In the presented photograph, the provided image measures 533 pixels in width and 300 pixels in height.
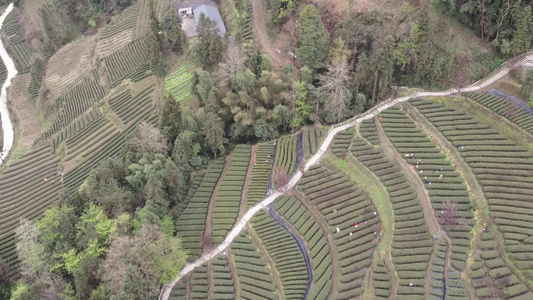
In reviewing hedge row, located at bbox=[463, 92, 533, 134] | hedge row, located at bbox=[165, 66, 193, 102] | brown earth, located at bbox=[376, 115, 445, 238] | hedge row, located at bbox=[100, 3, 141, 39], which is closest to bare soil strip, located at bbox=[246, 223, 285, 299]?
brown earth, located at bbox=[376, 115, 445, 238]

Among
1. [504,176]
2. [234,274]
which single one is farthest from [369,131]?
[234,274]

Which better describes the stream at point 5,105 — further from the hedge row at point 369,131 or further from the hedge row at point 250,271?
the hedge row at point 369,131

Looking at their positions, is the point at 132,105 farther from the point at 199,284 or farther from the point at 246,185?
the point at 199,284

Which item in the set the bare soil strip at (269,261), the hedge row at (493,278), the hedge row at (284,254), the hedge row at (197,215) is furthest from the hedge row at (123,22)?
the hedge row at (493,278)

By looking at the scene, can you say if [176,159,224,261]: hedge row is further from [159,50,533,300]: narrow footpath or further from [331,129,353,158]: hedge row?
[331,129,353,158]: hedge row

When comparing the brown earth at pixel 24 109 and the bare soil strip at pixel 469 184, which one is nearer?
the bare soil strip at pixel 469 184

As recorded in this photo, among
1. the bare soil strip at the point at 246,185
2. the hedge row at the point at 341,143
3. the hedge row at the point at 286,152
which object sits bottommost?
the bare soil strip at the point at 246,185
